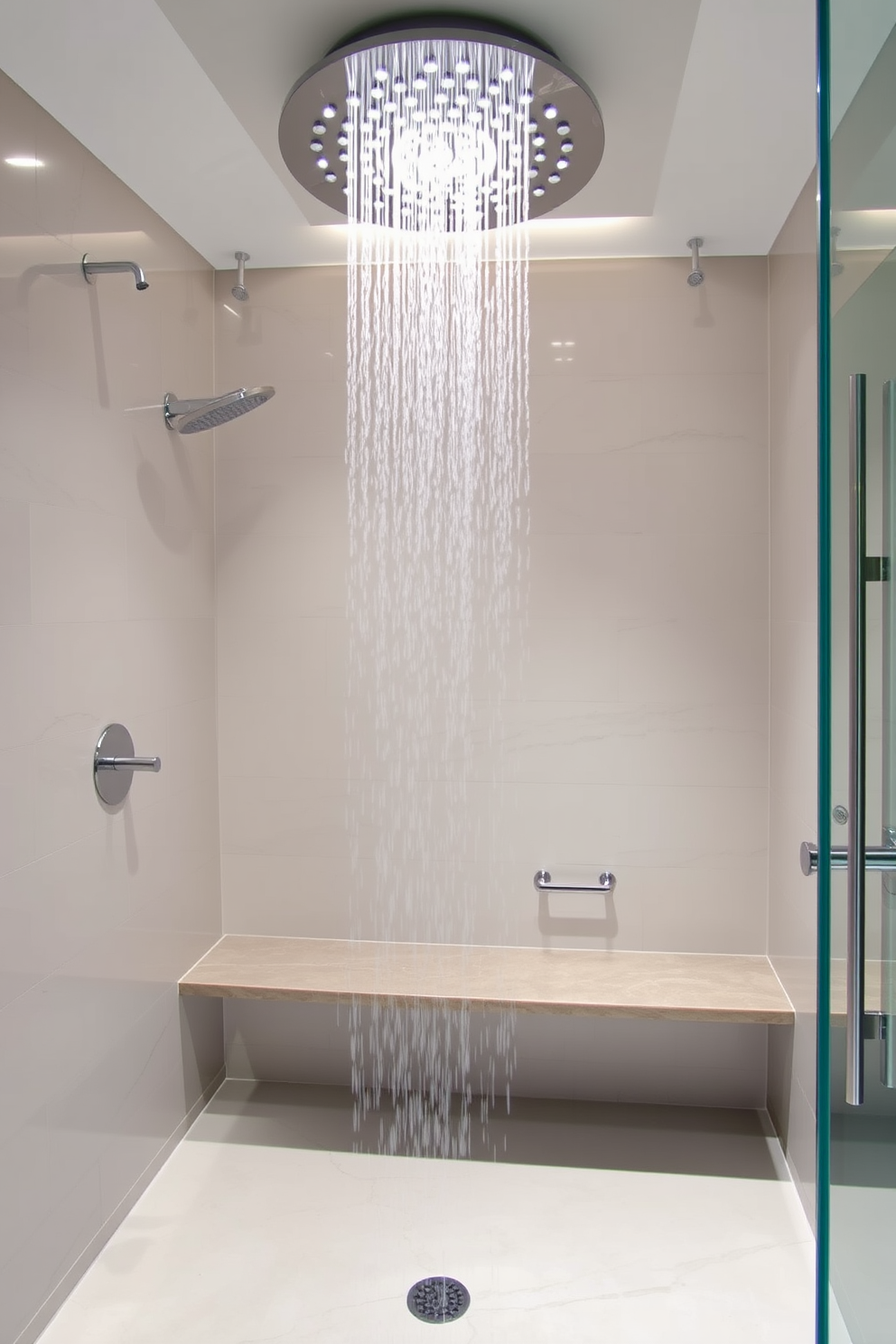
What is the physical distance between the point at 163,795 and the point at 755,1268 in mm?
1645

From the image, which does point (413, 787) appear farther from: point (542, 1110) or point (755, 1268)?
point (755, 1268)

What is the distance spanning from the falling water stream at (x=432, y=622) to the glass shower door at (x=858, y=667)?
1.57m

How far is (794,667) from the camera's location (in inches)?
87.7

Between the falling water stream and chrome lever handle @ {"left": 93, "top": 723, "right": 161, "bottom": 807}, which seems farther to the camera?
the falling water stream

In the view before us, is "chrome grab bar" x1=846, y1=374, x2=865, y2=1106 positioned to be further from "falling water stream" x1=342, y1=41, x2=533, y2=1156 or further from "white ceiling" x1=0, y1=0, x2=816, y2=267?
"falling water stream" x1=342, y1=41, x2=533, y2=1156

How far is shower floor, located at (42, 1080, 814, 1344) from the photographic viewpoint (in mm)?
1763

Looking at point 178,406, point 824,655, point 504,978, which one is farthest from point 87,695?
point 824,655

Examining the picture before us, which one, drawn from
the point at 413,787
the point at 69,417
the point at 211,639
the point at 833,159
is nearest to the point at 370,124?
the point at 69,417

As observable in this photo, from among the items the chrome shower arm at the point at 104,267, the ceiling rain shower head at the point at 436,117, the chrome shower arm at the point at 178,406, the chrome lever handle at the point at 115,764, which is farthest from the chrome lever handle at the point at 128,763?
the ceiling rain shower head at the point at 436,117

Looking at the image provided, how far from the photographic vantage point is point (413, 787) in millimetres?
2602

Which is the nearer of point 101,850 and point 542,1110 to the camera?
point 101,850

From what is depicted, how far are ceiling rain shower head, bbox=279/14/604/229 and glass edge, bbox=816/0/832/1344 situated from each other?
2.57ft

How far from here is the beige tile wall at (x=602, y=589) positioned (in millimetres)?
2494

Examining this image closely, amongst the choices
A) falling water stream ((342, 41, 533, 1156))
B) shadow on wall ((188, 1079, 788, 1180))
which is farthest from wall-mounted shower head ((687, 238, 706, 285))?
shadow on wall ((188, 1079, 788, 1180))
